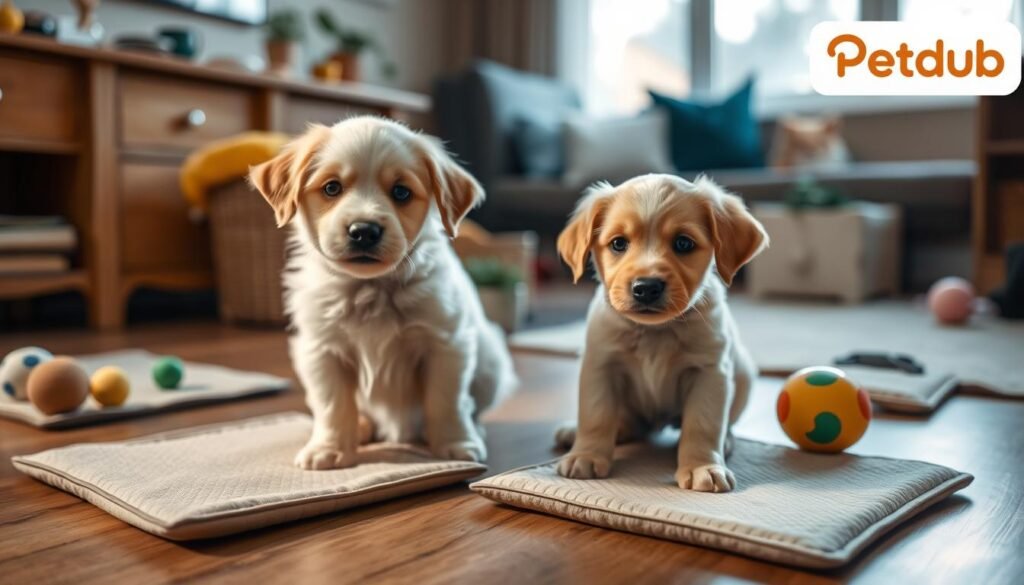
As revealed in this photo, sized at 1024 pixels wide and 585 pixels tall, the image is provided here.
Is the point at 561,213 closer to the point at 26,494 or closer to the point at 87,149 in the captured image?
the point at 87,149

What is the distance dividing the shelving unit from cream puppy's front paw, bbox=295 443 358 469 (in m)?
3.81

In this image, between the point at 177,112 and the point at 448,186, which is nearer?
the point at 448,186

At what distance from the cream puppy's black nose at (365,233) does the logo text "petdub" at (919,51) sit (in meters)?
2.26

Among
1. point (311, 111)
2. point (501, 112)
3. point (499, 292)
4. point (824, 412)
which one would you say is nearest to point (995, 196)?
point (499, 292)

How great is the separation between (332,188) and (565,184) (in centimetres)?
418

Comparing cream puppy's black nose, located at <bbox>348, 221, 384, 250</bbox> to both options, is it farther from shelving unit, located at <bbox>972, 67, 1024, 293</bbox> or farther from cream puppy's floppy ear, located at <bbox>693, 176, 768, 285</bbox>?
shelving unit, located at <bbox>972, 67, 1024, 293</bbox>

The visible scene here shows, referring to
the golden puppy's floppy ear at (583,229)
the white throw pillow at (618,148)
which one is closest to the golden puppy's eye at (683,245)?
the golden puppy's floppy ear at (583,229)

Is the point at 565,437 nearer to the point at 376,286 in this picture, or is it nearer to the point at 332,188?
the point at 376,286

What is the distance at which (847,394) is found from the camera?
1602 millimetres

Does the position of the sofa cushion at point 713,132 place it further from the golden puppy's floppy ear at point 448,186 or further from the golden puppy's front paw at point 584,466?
the golden puppy's front paw at point 584,466

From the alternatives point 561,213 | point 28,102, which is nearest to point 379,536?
point 28,102

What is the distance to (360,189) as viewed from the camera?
1.47 m

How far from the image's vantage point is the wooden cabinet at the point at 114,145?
3.30 meters

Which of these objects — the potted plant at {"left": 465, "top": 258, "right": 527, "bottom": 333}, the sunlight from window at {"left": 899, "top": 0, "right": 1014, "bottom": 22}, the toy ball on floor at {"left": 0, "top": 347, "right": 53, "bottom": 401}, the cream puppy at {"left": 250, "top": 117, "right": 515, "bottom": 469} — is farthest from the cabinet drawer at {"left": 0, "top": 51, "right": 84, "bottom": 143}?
the sunlight from window at {"left": 899, "top": 0, "right": 1014, "bottom": 22}
